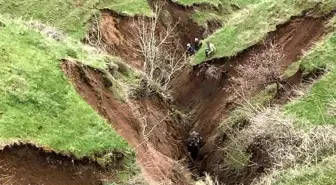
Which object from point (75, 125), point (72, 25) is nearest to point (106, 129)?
point (75, 125)

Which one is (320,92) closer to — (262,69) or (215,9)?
(262,69)

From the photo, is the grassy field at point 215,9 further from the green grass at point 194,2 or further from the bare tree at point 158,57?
the bare tree at point 158,57

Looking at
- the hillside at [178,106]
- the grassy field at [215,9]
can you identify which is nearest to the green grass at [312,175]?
the hillside at [178,106]

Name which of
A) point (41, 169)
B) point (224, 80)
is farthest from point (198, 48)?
point (41, 169)

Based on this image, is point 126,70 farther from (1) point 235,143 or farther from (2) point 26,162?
(2) point 26,162

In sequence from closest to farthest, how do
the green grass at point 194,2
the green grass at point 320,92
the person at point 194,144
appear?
the green grass at point 320,92 < the person at point 194,144 < the green grass at point 194,2

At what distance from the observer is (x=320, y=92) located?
752 inches

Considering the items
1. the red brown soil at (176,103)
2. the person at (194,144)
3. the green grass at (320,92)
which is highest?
the green grass at (320,92)

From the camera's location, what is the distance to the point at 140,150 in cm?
1928

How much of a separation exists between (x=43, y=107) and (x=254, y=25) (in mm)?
15811

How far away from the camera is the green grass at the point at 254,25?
2698cm

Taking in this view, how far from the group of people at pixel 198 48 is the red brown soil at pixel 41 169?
15.3m

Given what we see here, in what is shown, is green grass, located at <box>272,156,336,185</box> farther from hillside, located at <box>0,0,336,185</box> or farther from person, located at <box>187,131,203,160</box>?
person, located at <box>187,131,203,160</box>

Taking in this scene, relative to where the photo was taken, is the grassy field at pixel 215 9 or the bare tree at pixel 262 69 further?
the grassy field at pixel 215 9
